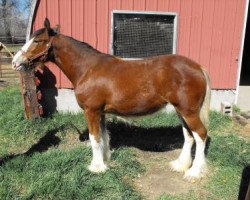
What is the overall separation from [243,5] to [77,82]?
4.68 metres

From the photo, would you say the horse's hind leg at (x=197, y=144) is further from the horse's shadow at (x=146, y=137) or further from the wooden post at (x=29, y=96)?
the wooden post at (x=29, y=96)

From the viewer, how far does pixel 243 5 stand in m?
7.25

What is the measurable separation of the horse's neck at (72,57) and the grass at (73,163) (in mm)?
1276


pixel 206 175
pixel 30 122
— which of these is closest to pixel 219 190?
pixel 206 175

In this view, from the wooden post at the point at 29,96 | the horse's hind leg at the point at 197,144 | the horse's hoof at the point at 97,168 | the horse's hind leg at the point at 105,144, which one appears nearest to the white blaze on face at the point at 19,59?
the horse's hind leg at the point at 105,144

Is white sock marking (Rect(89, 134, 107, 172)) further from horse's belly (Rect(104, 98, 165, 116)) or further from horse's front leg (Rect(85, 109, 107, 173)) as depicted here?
horse's belly (Rect(104, 98, 165, 116))

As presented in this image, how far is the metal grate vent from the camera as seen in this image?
711 cm

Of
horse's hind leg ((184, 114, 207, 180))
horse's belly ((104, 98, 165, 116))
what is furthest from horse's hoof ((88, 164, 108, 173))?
horse's hind leg ((184, 114, 207, 180))

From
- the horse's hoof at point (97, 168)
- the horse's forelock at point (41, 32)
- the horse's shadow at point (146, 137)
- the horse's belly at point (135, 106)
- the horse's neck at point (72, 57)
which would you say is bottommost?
the horse's shadow at point (146, 137)

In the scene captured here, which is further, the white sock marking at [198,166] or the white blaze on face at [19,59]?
the white sock marking at [198,166]

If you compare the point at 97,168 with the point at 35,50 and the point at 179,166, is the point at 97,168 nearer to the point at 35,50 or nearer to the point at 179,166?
the point at 179,166

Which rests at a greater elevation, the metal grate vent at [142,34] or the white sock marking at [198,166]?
the metal grate vent at [142,34]

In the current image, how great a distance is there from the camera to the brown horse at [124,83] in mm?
4281

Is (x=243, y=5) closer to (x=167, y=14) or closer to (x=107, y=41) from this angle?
(x=167, y=14)
